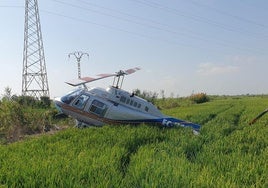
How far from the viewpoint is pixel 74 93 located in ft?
53.4

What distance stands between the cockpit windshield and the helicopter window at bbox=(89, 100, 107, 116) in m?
0.98

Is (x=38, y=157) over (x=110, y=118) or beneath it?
beneath

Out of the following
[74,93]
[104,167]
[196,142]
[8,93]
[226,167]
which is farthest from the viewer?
[8,93]

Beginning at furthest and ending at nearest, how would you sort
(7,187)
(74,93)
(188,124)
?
(74,93) → (188,124) → (7,187)

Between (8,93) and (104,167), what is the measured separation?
1623 centimetres

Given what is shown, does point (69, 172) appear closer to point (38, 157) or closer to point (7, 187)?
point (7, 187)

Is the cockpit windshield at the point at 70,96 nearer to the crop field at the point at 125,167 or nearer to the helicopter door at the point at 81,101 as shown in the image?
the helicopter door at the point at 81,101

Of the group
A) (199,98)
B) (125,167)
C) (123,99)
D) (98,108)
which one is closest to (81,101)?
(98,108)

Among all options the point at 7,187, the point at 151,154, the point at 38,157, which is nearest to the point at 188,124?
the point at 151,154

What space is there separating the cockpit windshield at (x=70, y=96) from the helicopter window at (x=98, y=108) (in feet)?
3.21

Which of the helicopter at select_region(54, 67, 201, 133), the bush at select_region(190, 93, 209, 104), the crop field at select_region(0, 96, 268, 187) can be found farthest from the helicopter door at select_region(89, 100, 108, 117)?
the bush at select_region(190, 93, 209, 104)

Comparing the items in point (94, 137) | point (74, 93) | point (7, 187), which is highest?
point (74, 93)

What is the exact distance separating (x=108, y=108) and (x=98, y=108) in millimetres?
440

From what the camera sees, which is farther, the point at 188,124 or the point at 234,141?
the point at 188,124
